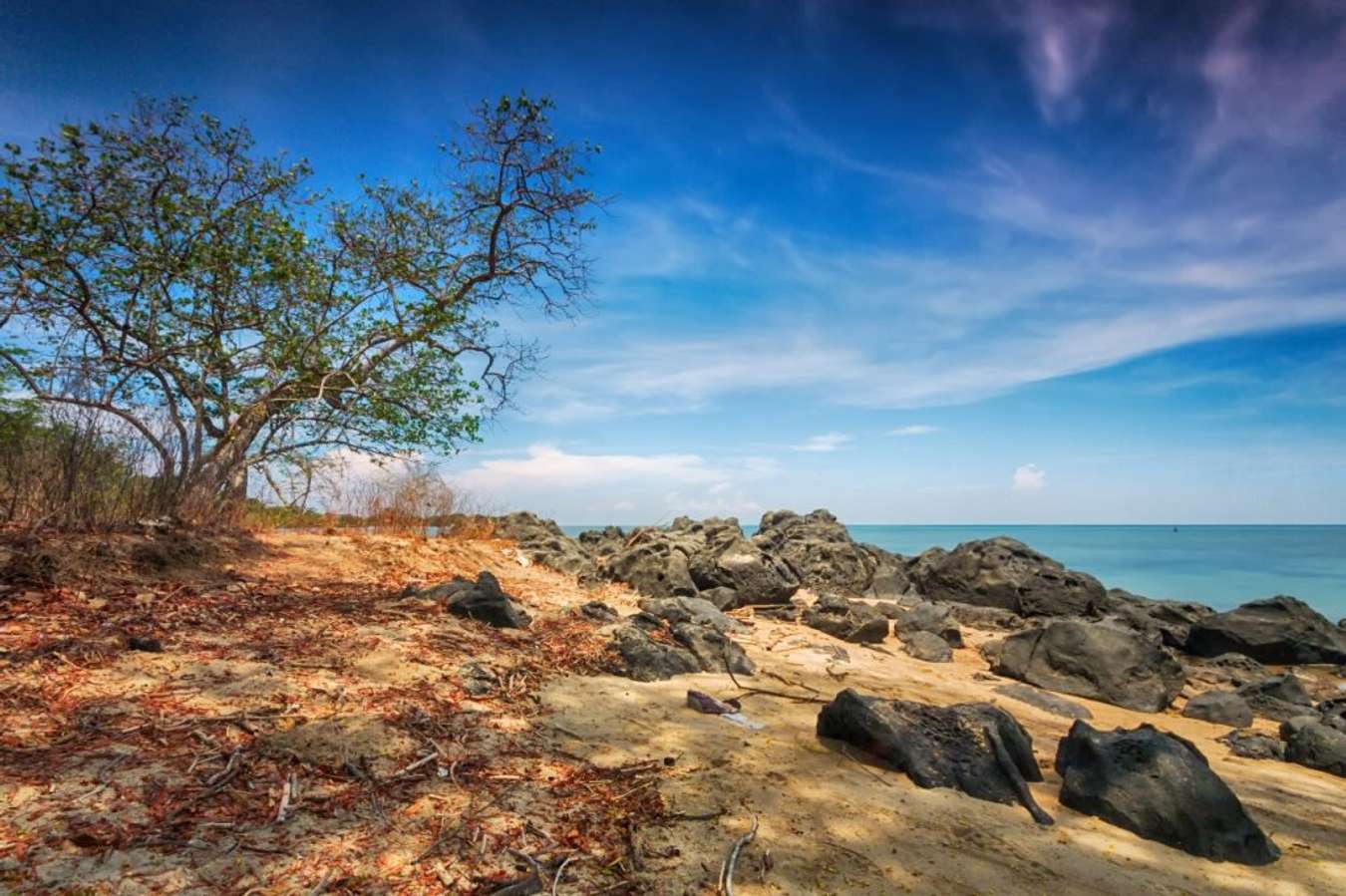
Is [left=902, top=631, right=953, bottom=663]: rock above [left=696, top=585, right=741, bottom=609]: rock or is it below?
below

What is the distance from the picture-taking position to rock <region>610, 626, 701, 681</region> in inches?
206

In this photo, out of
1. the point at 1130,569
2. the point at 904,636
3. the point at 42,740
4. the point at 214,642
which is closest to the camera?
the point at 42,740

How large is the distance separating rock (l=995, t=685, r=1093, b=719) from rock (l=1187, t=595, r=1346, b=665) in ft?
27.5

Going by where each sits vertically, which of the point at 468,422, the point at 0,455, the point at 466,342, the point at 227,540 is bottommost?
the point at 227,540

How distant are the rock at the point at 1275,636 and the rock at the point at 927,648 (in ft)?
25.5

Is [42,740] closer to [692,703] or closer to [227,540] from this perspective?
[692,703]

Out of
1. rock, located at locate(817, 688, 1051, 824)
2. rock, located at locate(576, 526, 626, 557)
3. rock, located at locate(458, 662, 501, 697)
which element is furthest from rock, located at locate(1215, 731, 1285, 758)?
rock, located at locate(576, 526, 626, 557)

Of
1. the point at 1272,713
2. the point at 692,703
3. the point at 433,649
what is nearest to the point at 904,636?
the point at 1272,713

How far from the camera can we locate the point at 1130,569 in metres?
41.8

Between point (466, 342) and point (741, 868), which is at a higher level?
point (466, 342)

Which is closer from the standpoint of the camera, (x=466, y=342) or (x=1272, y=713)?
(x=1272, y=713)

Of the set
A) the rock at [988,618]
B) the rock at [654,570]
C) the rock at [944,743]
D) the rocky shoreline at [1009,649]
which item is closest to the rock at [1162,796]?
the rocky shoreline at [1009,649]

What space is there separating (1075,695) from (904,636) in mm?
2313

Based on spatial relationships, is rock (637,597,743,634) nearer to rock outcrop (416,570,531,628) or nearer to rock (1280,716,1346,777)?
rock outcrop (416,570,531,628)
